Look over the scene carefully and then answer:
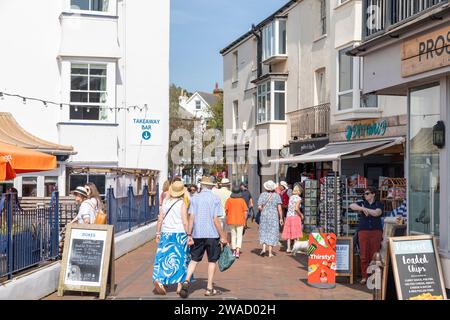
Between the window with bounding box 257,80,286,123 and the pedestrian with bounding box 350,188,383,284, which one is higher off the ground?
the window with bounding box 257,80,286,123

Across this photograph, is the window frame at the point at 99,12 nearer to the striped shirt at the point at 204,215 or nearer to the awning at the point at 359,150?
the awning at the point at 359,150

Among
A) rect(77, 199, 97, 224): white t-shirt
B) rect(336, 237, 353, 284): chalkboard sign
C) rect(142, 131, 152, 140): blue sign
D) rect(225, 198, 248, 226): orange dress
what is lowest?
rect(336, 237, 353, 284): chalkboard sign

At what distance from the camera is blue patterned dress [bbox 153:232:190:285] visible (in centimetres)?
1038

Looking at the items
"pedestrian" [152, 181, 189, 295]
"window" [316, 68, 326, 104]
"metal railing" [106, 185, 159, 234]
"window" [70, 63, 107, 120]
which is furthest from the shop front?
"window" [316, 68, 326, 104]

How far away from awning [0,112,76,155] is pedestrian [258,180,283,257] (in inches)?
236

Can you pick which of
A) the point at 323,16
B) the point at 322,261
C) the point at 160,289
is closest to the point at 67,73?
the point at 323,16

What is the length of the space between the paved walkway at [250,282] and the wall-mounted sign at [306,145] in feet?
29.0

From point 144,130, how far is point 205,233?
14.1 metres

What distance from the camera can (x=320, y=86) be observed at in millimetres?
26719

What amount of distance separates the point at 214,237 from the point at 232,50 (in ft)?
97.4

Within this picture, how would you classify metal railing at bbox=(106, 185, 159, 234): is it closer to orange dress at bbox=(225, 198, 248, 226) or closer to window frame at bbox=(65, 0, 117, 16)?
orange dress at bbox=(225, 198, 248, 226)

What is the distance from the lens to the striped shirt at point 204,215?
1043 centimetres

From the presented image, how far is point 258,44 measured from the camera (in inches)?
1335
